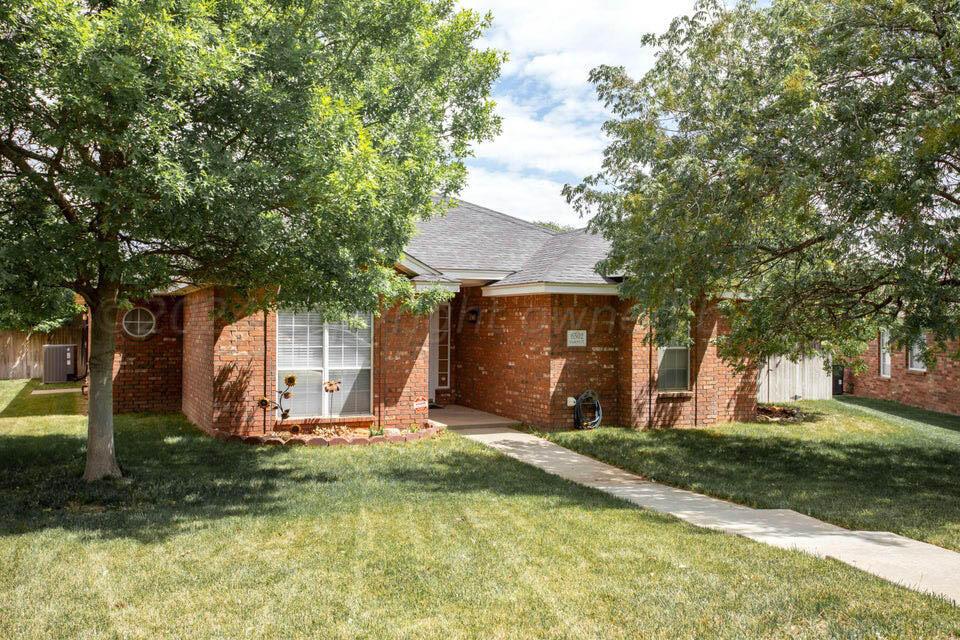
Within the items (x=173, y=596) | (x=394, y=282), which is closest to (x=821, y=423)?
(x=394, y=282)

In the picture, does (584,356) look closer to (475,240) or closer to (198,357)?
(475,240)

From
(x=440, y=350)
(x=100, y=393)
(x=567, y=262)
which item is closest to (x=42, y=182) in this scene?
(x=100, y=393)

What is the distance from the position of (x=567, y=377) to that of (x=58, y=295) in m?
8.58

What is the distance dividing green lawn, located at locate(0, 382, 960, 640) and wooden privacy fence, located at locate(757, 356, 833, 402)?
429 inches

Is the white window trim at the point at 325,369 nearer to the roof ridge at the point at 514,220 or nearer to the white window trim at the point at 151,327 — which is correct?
the white window trim at the point at 151,327

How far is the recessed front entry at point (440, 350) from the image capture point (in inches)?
642

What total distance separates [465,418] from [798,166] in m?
8.40

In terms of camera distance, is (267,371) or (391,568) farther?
(267,371)

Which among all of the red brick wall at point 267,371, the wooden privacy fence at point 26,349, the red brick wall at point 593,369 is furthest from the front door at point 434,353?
the wooden privacy fence at point 26,349

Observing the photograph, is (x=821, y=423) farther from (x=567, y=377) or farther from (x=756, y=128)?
(x=756, y=128)

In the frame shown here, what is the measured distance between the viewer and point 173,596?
15.8ft

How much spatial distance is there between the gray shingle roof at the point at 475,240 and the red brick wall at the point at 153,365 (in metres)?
5.74

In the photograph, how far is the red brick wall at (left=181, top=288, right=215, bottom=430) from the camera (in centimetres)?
1139

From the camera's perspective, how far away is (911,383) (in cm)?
1980
